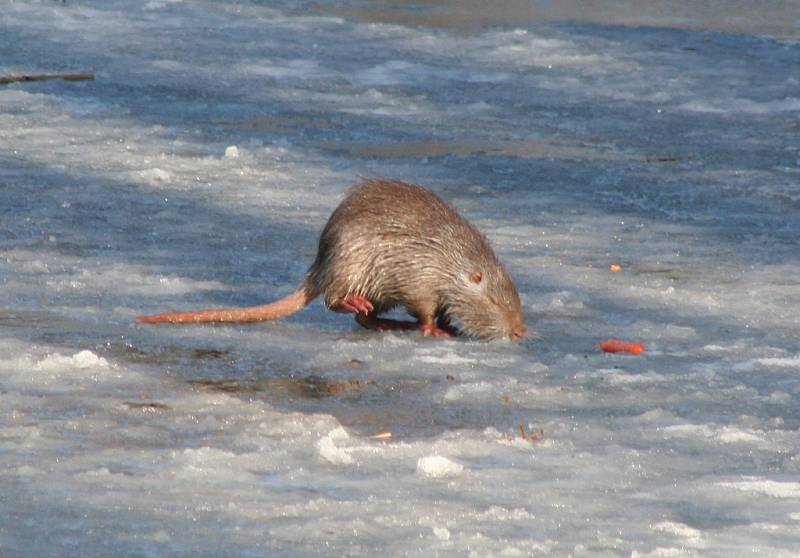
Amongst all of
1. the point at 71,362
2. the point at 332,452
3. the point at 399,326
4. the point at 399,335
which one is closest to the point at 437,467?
the point at 332,452

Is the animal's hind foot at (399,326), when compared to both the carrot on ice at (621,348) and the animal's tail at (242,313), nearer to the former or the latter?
the animal's tail at (242,313)

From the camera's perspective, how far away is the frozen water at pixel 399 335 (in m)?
3.79

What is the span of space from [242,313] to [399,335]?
1.86 feet

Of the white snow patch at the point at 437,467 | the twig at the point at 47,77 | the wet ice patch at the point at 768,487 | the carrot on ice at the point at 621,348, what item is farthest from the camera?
the twig at the point at 47,77

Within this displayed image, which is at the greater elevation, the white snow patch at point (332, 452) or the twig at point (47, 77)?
the twig at point (47, 77)

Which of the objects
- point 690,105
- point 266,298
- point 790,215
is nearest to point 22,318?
point 266,298

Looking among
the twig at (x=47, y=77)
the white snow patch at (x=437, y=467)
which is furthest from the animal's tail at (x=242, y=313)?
the twig at (x=47, y=77)

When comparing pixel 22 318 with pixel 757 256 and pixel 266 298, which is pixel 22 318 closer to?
pixel 266 298

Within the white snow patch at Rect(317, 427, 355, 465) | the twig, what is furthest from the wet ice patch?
the twig

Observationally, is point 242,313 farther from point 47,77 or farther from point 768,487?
point 47,77

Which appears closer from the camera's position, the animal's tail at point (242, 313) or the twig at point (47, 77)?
the animal's tail at point (242, 313)

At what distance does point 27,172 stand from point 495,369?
3.65 meters

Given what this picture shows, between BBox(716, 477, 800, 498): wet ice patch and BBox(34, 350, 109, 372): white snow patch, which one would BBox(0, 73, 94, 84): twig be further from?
BBox(716, 477, 800, 498): wet ice patch

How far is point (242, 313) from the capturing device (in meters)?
5.57
